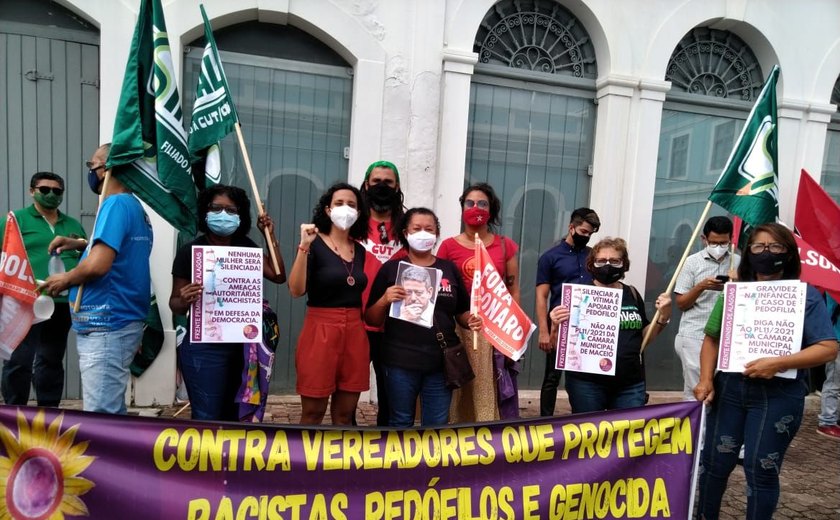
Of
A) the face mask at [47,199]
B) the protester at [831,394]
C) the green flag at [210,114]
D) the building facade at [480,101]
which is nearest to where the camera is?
the green flag at [210,114]

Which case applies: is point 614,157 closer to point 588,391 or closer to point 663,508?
point 588,391

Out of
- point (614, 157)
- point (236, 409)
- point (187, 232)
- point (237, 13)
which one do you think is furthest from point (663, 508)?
point (237, 13)

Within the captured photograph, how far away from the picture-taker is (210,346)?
296 cm

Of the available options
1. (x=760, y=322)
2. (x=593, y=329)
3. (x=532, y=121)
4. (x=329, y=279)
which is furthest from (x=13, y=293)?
(x=532, y=121)

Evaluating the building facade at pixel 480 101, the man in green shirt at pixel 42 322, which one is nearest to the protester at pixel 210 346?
the man in green shirt at pixel 42 322

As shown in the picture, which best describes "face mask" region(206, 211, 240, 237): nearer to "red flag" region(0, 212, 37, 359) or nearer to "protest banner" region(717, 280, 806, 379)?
"red flag" region(0, 212, 37, 359)

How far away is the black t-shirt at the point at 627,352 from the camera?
313 cm

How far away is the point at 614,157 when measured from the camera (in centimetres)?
591

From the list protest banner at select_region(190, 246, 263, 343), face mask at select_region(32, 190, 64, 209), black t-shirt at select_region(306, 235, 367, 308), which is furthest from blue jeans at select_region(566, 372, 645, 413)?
face mask at select_region(32, 190, 64, 209)

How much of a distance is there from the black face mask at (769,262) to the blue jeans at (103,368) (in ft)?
10.8

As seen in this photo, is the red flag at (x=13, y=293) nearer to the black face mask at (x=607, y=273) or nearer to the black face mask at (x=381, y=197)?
the black face mask at (x=381, y=197)

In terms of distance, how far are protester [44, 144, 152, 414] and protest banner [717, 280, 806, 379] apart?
3115mm

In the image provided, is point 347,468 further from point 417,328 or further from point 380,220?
point 380,220

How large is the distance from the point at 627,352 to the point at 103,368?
2821mm
